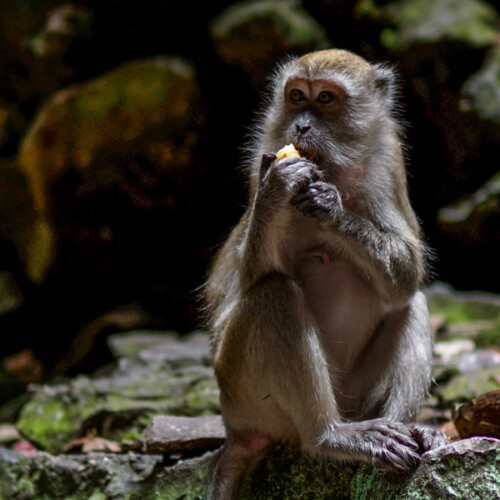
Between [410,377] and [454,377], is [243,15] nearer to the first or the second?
[454,377]

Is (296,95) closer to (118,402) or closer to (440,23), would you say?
(118,402)

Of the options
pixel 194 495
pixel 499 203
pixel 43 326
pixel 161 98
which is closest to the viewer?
pixel 194 495

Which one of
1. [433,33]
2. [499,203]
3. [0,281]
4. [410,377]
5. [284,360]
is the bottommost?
[0,281]

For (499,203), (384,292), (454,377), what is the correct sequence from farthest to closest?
(499,203)
(454,377)
(384,292)

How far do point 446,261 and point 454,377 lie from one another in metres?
3.39

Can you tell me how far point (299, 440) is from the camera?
Result: 3930mm

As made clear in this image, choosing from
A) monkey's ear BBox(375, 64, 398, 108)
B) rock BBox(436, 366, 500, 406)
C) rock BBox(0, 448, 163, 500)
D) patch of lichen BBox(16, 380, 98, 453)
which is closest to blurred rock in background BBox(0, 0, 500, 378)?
rock BBox(436, 366, 500, 406)

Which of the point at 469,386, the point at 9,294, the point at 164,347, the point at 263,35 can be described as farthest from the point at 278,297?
the point at 9,294

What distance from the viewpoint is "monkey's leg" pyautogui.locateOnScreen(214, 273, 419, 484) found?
11.5ft

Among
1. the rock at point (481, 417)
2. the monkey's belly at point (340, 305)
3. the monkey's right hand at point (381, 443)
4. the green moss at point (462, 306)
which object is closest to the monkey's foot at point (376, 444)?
the monkey's right hand at point (381, 443)

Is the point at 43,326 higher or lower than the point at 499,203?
lower

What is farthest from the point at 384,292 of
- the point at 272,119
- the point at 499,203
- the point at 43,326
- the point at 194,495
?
the point at 43,326

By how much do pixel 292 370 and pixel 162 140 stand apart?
6762mm

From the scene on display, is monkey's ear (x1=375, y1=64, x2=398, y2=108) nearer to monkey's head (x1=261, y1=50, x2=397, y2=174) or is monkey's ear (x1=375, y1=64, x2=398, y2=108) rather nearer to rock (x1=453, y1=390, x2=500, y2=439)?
monkey's head (x1=261, y1=50, x2=397, y2=174)
